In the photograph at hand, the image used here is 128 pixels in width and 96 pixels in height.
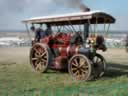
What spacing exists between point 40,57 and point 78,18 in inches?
86.6

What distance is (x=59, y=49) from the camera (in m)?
12.8

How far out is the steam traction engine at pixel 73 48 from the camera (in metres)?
11.6

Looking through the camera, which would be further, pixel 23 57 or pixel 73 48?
pixel 23 57

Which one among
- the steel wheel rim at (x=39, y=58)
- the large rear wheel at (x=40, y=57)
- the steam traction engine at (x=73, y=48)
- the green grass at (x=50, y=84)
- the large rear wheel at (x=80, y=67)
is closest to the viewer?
the green grass at (x=50, y=84)

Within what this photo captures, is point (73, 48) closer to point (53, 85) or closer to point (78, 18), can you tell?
point (78, 18)

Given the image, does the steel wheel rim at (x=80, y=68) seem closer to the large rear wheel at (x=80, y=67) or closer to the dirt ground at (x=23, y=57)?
the large rear wheel at (x=80, y=67)

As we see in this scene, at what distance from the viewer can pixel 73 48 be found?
1222cm

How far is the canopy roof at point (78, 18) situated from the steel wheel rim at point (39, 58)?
1.05 metres

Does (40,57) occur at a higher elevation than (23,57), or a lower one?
higher

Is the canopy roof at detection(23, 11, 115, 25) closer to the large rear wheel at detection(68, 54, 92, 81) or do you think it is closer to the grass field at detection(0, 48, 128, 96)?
the large rear wheel at detection(68, 54, 92, 81)

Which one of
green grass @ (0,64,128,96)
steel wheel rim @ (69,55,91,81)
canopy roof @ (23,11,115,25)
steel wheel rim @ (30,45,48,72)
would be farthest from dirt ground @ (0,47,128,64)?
steel wheel rim @ (69,55,91,81)

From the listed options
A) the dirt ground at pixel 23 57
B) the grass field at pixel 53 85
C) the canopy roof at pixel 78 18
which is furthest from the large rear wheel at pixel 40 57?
the dirt ground at pixel 23 57

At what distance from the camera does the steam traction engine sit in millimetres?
11602

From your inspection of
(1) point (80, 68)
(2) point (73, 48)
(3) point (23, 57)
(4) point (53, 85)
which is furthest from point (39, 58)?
(3) point (23, 57)
